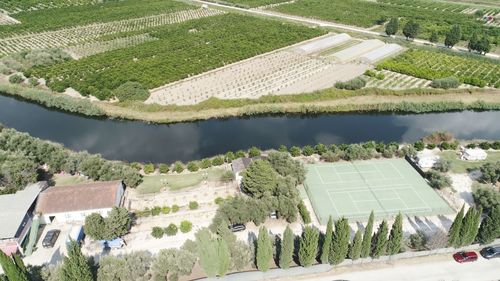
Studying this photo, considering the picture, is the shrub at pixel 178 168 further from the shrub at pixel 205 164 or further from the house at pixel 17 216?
the house at pixel 17 216

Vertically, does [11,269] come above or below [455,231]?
above

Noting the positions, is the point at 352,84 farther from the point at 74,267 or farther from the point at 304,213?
the point at 74,267

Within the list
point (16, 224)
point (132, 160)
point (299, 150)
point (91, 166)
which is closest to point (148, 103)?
point (132, 160)

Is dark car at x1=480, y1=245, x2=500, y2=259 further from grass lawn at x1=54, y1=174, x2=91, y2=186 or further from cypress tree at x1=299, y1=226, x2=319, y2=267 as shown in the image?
grass lawn at x1=54, y1=174, x2=91, y2=186

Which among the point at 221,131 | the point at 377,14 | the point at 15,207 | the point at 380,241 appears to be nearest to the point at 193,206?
the point at 15,207

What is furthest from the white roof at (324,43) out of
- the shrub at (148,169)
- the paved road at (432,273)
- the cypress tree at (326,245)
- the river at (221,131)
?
the cypress tree at (326,245)

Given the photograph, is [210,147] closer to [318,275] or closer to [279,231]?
[279,231]
